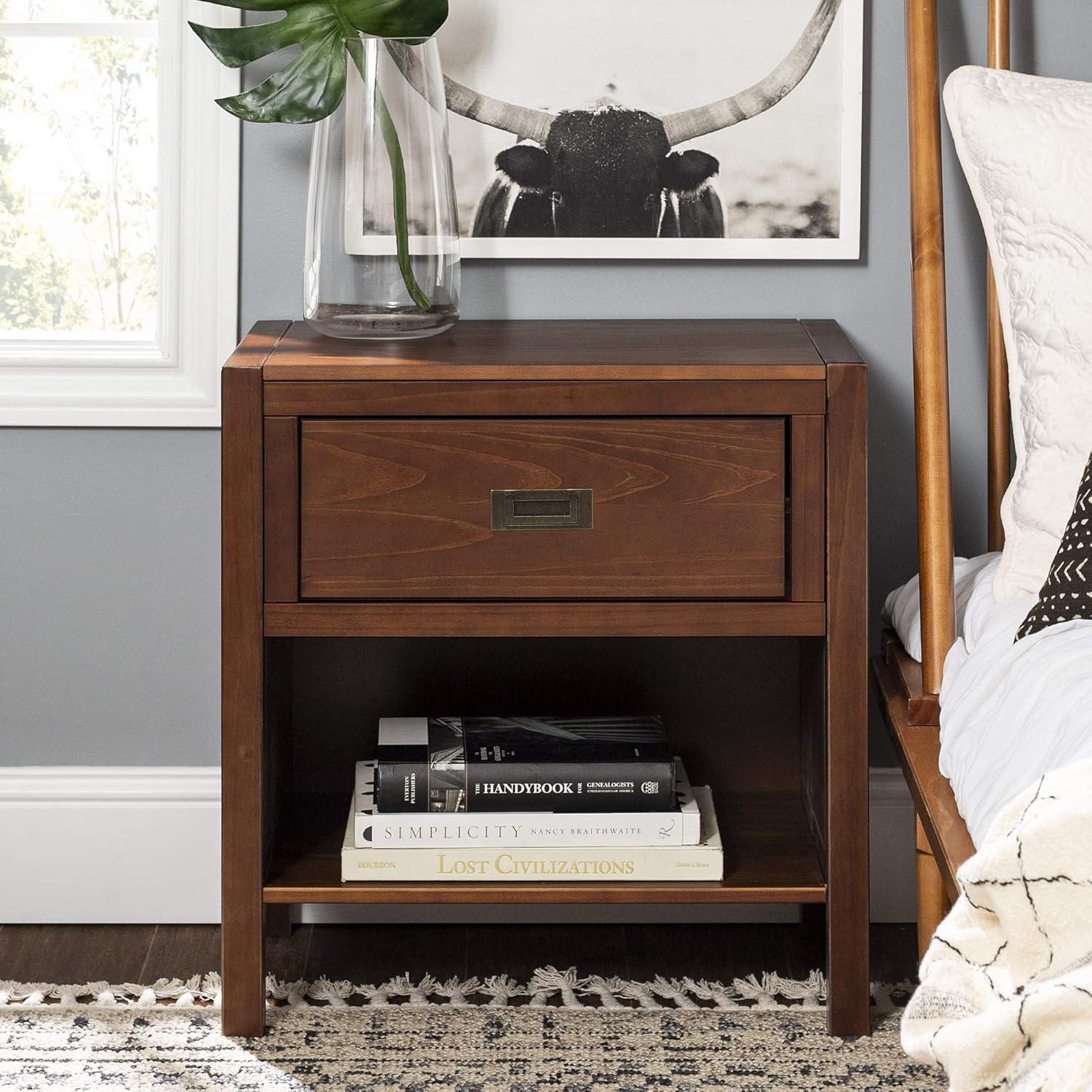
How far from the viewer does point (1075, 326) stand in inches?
48.2

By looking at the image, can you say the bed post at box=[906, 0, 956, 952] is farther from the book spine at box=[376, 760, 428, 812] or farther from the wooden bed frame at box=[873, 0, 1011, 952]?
the book spine at box=[376, 760, 428, 812]

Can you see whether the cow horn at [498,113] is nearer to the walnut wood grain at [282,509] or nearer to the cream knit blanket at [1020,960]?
the walnut wood grain at [282,509]

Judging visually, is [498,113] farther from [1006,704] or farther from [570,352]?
[1006,704]

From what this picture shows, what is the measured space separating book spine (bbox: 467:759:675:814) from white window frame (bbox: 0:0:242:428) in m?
0.60

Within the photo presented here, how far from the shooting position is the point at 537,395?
1291 mm

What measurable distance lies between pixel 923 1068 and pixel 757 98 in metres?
1.12

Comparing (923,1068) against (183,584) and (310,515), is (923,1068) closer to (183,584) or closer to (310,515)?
(310,515)

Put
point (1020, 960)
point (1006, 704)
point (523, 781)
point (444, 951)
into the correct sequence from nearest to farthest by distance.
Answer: point (1020, 960) < point (1006, 704) < point (523, 781) < point (444, 951)

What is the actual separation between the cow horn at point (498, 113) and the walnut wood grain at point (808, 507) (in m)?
0.54

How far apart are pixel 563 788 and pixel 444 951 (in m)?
0.37

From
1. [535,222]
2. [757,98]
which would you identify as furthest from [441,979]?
[757,98]

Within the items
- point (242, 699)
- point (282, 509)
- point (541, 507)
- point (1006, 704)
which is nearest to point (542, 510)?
point (541, 507)

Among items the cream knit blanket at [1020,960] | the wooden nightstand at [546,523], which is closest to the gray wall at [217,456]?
the wooden nightstand at [546,523]

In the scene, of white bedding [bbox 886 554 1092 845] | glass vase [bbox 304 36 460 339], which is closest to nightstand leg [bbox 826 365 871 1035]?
white bedding [bbox 886 554 1092 845]
